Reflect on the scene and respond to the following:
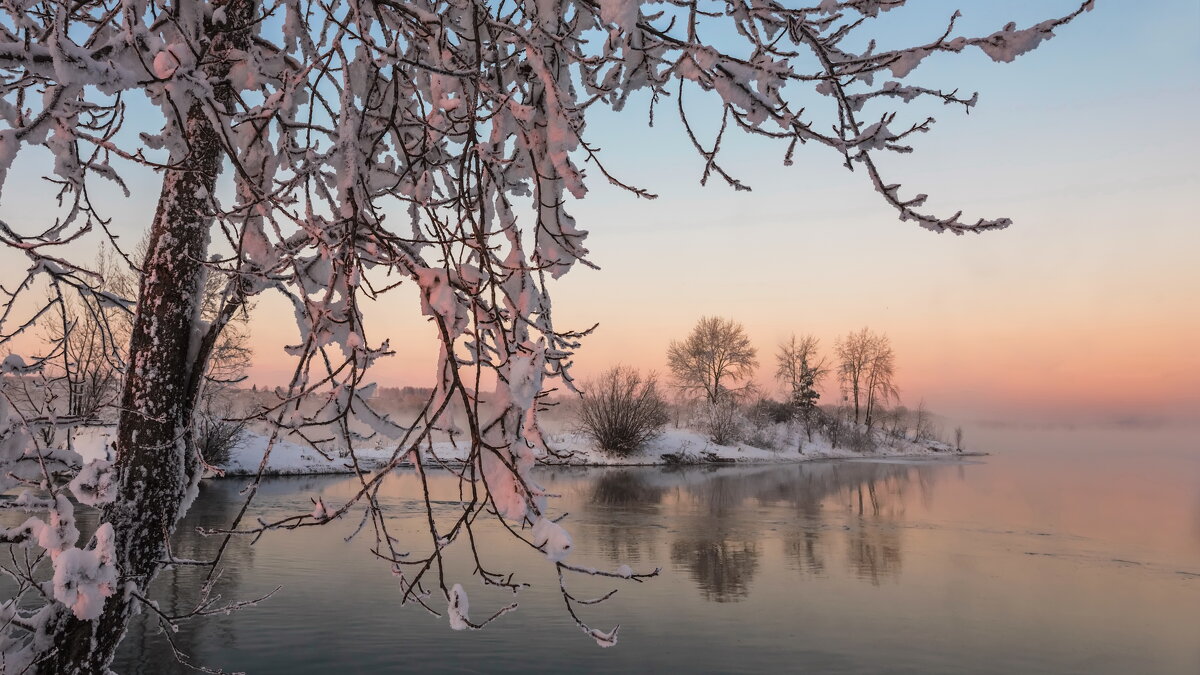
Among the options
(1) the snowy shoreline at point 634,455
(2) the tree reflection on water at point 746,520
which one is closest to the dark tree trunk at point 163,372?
(2) the tree reflection on water at point 746,520

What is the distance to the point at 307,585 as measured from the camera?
8398mm

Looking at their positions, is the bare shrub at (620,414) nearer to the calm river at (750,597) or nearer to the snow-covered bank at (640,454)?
the snow-covered bank at (640,454)

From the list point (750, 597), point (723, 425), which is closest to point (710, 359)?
point (723, 425)

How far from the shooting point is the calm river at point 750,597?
262 inches

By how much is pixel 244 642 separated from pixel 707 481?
637 inches

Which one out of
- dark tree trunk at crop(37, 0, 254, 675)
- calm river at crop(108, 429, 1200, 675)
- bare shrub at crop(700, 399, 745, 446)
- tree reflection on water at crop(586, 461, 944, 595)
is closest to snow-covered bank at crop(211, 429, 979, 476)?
bare shrub at crop(700, 399, 745, 446)

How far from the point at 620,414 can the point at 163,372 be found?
24.2 m

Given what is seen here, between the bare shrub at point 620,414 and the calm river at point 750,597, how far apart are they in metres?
10.3

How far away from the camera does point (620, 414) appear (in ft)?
87.6

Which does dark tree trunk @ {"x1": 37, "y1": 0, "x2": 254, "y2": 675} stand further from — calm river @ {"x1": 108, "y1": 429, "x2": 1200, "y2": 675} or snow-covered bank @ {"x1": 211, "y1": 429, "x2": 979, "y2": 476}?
snow-covered bank @ {"x1": 211, "y1": 429, "x2": 979, "y2": 476}

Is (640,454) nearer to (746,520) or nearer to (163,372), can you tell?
(746,520)

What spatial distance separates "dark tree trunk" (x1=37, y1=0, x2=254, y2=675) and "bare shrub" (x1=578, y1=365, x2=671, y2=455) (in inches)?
930

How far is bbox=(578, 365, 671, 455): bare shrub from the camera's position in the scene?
87.2 ft

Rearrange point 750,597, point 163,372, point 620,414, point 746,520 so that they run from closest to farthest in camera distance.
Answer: point 163,372 → point 750,597 → point 746,520 → point 620,414
